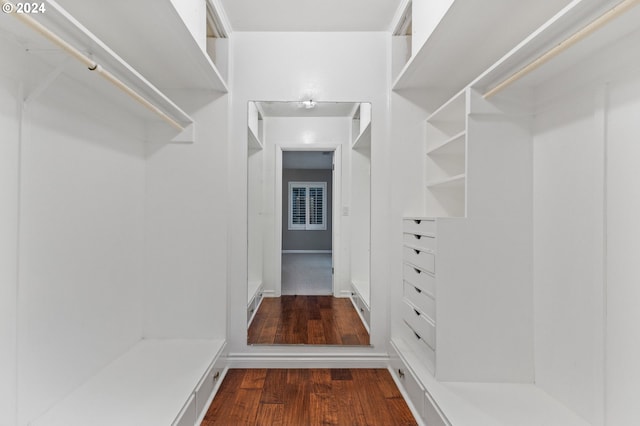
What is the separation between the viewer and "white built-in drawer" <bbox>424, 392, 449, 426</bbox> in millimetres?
1629

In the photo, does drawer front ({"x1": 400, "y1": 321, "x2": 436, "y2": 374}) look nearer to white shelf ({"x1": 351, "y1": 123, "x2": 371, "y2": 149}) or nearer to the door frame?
the door frame

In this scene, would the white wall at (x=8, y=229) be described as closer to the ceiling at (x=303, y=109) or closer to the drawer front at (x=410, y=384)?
the ceiling at (x=303, y=109)

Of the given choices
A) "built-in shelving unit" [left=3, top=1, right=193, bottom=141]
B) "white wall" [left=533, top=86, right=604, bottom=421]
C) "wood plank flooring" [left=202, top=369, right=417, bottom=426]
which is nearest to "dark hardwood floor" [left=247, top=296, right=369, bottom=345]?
"wood plank flooring" [left=202, top=369, right=417, bottom=426]

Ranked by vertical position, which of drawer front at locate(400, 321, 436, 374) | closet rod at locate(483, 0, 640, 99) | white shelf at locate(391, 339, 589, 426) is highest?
closet rod at locate(483, 0, 640, 99)

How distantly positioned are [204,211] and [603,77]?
7.62ft

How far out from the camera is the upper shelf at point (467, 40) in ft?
5.51

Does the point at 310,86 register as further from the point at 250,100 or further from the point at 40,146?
the point at 40,146

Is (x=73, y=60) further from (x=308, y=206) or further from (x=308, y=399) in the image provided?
(x=308, y=399)

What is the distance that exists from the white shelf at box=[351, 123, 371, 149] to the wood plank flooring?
1.62 m

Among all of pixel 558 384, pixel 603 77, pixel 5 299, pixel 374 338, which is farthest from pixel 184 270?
pixel 603 77

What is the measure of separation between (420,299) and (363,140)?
1218 mm

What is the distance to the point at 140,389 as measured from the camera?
5.86 feet

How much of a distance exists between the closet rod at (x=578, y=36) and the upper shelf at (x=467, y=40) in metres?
0.32

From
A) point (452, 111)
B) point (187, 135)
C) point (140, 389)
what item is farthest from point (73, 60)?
point (452, 111)
